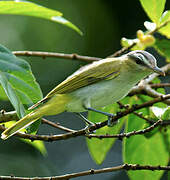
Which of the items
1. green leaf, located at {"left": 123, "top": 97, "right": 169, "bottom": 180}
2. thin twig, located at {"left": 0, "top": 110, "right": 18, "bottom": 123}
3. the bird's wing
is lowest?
green leaf, located at {"left": 123, "top": 97, "right": 169, "bottom": 180}

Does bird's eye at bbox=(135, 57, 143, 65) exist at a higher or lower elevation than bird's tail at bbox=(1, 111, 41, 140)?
higher

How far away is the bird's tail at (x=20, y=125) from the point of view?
215cm

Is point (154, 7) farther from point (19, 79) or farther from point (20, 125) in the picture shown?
point (20, 125)

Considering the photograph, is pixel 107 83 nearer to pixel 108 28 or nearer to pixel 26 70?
pixel 26 70

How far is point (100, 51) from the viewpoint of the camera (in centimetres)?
643

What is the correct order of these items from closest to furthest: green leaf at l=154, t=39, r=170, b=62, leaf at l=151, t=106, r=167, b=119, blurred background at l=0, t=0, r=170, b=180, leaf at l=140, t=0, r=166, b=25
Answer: leaf at l=151, t=106, r=167, b=119 → leaf at l=140, t=0, r=166, b=25 → green leaf at l=154, t=39, r=170, b=62 → blurred background at l=0, t=0, r=170, b=180

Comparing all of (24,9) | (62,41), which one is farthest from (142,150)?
(62,41)

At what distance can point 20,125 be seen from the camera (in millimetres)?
2176

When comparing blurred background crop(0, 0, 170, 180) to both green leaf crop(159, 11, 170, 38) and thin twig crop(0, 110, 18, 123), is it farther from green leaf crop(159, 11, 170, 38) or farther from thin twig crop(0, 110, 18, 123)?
thin twig crop(0, 110, 18, 123)

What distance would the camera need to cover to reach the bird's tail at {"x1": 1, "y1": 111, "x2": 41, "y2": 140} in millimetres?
Answer: 2146

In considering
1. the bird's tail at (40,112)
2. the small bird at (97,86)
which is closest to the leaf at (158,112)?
the small bird at (97,86)

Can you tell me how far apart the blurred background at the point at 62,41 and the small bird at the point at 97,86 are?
3.62 meters

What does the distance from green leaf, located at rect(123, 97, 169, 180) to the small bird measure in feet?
0.80

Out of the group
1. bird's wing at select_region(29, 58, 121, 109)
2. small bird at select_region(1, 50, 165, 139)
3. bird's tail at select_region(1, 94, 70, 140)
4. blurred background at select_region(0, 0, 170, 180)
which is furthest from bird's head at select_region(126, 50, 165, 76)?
blurred background at select_region(0, 0, 170, 180)
